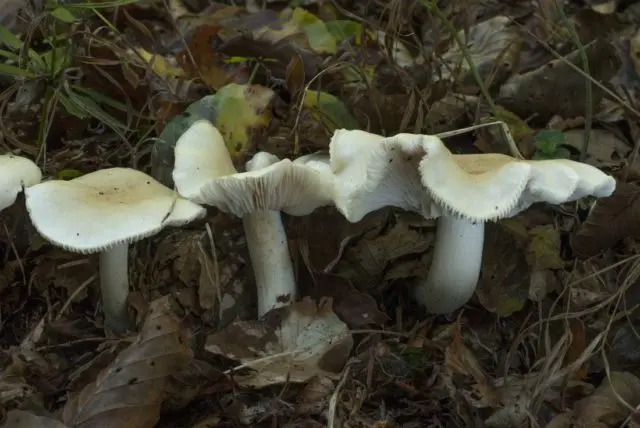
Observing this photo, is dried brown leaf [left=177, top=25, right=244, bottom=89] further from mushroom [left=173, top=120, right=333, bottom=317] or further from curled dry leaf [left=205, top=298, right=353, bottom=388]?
curled dry leaf [left=205, top=298, right=353, bottom=388]

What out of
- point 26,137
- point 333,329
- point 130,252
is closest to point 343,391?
point 333,329

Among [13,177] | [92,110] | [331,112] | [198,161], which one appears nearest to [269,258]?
[198,161]

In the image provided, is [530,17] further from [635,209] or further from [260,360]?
[260,360]

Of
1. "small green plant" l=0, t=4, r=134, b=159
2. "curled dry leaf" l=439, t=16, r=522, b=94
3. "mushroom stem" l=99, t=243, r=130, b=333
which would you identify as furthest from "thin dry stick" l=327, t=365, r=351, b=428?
"curled dry leaf" l=439, t=16, r=522, b=94

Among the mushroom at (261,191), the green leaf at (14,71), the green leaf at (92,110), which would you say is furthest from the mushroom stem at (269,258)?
the green leaf at (14,71)

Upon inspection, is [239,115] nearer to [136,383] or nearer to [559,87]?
[136,383]
